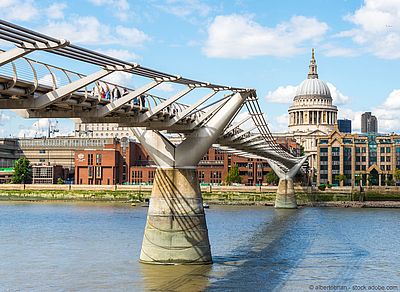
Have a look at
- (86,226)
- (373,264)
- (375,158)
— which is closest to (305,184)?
(375,158)

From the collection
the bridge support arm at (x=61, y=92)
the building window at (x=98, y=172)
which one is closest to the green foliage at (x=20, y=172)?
the building window at (x=98, y=172)

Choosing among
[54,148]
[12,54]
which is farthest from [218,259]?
[54,148]

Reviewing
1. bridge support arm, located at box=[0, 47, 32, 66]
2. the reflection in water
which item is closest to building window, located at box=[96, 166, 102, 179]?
the reflection in water

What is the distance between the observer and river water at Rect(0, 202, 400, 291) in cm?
2795

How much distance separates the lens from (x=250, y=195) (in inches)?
4321

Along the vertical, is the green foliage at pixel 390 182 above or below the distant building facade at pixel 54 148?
below

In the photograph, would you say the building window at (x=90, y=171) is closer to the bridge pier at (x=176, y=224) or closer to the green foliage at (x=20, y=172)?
the green foliage at (x=20, y=172)

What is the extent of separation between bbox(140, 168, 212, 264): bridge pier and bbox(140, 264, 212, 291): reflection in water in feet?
1.82

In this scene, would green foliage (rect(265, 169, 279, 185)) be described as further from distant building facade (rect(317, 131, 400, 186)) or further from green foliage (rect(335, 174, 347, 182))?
distant building facade (rect(317, 131, 400, 186))

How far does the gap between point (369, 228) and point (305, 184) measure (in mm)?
69681

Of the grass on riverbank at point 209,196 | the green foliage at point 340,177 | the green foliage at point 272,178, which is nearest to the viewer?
the grass on riverbank at point 209,196

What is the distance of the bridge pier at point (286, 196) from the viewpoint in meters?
91.6

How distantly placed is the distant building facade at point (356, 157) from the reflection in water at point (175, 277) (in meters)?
107

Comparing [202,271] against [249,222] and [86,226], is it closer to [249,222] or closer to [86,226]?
[86,226]
